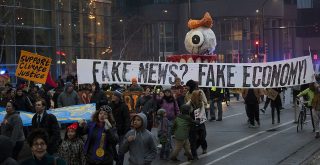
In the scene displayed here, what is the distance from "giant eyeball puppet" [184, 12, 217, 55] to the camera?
2720cm

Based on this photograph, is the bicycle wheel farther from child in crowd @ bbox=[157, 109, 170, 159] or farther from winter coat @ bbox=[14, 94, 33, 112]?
winter coat @ bbox=[14, 94, 33, 112]

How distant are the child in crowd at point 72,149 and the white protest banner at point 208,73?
7.69 meters

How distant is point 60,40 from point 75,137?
118 ft

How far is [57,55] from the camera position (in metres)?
43.0

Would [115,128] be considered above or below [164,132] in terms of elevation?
above

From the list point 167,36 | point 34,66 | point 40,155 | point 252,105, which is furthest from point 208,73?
point 167,36

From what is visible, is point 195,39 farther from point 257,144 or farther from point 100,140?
point 100,140

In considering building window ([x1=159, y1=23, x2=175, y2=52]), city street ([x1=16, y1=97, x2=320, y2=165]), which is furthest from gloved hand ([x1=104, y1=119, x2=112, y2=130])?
building window ([x1=159, y1=23, x2=175, y2=52])

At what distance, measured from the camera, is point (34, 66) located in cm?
1838

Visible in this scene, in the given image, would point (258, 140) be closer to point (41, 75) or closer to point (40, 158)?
point (41, 75)

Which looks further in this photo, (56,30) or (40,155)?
(56,30)

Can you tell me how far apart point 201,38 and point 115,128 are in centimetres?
1913

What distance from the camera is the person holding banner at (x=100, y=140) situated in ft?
26.1

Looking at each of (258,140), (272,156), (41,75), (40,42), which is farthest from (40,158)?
(40,42)
